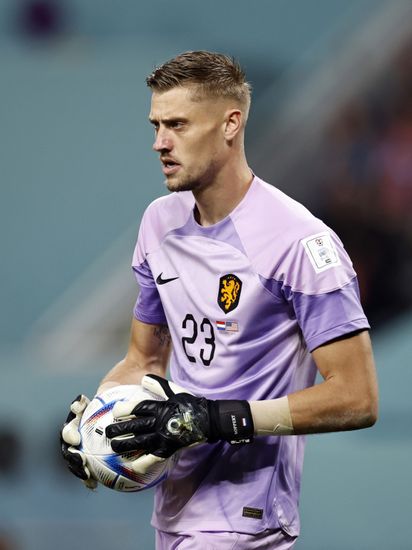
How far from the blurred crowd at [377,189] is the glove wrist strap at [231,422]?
9.12ft

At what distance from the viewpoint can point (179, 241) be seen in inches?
99.9

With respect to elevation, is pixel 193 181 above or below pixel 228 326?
above

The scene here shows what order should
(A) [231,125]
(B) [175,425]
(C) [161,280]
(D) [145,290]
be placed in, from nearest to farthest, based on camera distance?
(B) [175,425] < (A) [231,125] < (C) [161,280] < (D) [145,290]

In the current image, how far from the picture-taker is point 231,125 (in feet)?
8.00

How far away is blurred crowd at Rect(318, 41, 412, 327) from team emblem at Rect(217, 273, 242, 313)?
2625 mm

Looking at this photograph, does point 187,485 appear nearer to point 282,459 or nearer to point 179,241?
point 282,459

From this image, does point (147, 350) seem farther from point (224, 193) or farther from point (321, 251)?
point (321, 251)

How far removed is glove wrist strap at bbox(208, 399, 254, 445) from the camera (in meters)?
2.22

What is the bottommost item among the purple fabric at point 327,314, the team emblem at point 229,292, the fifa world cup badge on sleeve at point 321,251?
the purple fabric at point 327,314

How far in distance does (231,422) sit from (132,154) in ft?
9.82

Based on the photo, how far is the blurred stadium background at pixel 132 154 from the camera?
4.94 metres

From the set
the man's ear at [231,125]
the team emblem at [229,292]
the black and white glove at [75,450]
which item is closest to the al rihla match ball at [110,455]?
the black and white glove at [75,450]

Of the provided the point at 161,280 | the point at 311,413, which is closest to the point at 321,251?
the point at 311,413

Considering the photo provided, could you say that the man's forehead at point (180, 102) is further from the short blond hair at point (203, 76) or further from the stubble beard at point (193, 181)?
the stubble beard at point (193, 181)
